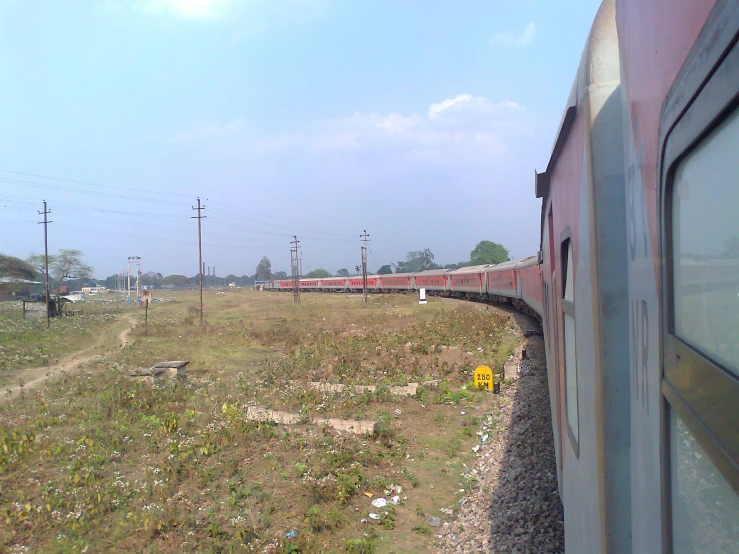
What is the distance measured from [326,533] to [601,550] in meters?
3.76

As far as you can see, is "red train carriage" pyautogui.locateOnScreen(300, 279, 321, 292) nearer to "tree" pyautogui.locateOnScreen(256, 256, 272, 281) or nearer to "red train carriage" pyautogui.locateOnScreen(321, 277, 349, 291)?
"red train carriage" pyautogui.locateOnScreen(321, 277, 349, 291)

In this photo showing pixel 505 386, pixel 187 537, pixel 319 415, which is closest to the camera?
pixel 187 537

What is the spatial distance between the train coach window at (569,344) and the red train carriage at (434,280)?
3275 centimetres

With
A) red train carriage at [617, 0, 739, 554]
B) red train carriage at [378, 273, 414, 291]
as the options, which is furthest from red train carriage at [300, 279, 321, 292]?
→ red train carriage at [617, 0, 739, 554]

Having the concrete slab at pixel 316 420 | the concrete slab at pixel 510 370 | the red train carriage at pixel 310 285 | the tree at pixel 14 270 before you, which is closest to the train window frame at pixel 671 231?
the concrete slab at pixel 316 420

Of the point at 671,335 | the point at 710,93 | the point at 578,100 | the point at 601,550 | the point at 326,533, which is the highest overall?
the point at 578,100

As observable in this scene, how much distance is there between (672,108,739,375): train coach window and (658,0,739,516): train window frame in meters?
0.02

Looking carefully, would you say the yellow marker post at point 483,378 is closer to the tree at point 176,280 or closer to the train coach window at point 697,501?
the train coach window at point 697,501

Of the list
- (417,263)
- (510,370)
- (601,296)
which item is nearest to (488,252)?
(417,263)

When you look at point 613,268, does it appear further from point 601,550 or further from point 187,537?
point 187,537

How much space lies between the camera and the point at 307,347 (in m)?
15.8

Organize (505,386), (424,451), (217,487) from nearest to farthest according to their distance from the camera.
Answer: (217,487) → (424,451) → (505,386)

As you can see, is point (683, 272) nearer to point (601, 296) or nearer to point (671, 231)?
point (671, 231)

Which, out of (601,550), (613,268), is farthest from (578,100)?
(601,550)
